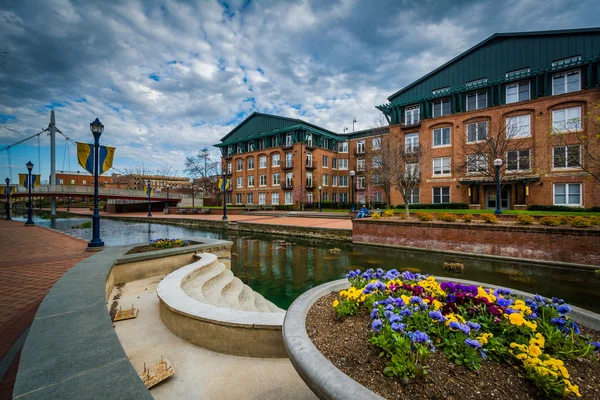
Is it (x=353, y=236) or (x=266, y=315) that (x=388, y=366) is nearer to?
(x=266, y=315)

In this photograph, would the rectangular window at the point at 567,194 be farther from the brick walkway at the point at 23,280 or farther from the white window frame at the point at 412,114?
the brick walkway at the point at 23,280

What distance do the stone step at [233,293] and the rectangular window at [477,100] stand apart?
92.1 ft

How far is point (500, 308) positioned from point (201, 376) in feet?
11.1

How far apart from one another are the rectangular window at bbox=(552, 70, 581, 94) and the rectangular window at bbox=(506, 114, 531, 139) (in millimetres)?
2809

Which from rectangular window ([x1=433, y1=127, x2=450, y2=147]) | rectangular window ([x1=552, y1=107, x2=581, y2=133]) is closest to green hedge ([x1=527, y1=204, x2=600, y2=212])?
rectangular window ([x1=552, y1=107, x2=581, y2=133])

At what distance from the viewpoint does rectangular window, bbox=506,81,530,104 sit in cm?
2292

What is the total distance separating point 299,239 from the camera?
18.3m

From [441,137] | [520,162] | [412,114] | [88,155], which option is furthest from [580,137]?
[88,155]

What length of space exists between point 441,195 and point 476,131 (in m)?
6.52

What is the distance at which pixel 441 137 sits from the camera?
1032 inches

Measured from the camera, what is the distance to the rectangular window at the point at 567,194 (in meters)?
20.4

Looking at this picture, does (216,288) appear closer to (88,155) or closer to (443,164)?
(88,155)

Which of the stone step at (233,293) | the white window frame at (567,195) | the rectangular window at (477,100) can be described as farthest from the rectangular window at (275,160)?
the stone step at (233,293)

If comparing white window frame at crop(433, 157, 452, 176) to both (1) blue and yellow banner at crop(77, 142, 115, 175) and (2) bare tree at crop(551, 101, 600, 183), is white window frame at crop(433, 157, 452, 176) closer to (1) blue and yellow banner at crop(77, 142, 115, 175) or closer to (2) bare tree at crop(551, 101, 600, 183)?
(2) bare tree at crop(551, 101, 600, 183)
